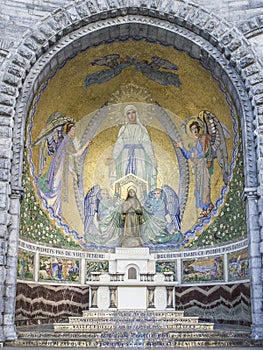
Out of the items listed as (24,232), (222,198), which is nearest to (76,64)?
(24,232)

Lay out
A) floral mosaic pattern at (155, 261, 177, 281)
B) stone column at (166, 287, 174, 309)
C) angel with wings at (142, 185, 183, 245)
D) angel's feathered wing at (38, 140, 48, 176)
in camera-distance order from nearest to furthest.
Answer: stone column at (166, 287, 174, 309), angel's feathered wing at (38, 140, 48, 176), floral mosaic pattern at (155, 261, 177, 281), angel with wings at (142, 185, 183, 245)

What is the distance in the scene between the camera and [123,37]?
10.4 m

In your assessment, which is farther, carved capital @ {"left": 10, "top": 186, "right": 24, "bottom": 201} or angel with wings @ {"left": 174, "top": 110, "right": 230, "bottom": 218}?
angel with wings @ {"left": 174, "top": 110, "right": 230, "bottom": 218}

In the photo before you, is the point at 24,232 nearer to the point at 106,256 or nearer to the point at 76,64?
the point at 106,256

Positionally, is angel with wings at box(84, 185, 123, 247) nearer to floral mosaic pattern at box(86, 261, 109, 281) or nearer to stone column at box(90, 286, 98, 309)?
floral mosaic pattern at box(86, 261, 109, 281)

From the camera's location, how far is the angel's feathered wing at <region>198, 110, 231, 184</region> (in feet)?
35.9

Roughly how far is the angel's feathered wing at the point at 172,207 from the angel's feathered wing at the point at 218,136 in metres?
1.64

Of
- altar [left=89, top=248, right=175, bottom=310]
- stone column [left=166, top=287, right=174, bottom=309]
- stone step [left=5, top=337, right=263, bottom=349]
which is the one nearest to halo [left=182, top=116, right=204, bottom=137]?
altar [left=89, top=248, right=175, bottom=310]

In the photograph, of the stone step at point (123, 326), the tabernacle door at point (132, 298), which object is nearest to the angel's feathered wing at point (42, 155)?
the tabernacle door at point (132, 298)

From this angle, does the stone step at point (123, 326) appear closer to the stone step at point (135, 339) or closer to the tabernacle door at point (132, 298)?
the stone step at point (135, 339)

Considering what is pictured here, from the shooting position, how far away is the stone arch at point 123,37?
8609 mm

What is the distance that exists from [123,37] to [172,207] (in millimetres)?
4474

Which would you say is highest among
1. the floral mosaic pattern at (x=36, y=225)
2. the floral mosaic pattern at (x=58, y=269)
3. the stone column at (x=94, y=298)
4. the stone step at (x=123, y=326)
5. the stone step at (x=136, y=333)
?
the floral mosaic pattern at (x=36, y=225)

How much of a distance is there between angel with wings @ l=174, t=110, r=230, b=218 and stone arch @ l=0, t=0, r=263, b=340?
1.48 m
